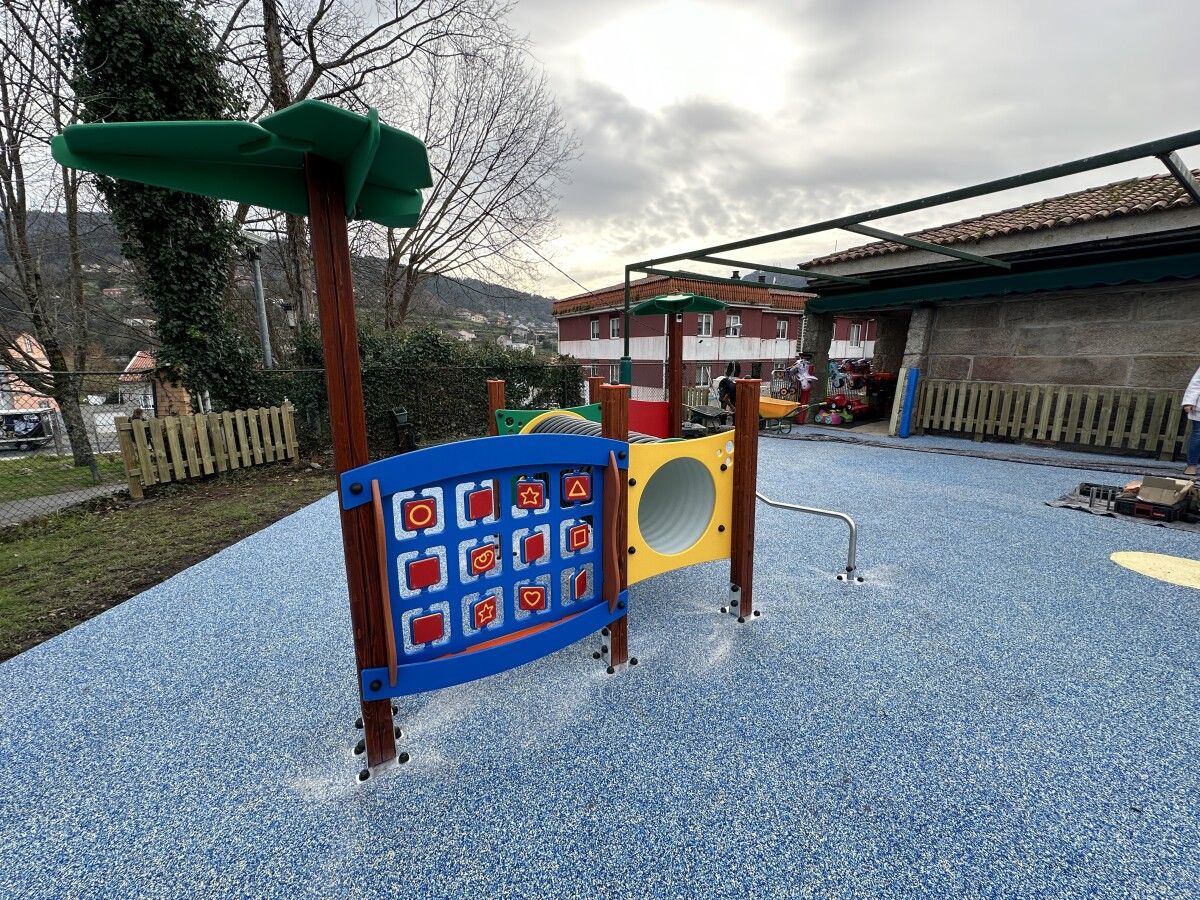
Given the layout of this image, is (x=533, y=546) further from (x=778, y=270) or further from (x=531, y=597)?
(x=778, y=270)

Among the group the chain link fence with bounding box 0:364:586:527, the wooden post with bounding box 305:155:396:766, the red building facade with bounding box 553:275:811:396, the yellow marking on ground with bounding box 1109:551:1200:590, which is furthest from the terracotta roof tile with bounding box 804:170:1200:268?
the red building facade with bounding box 553:275:811:396

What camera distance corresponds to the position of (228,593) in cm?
354

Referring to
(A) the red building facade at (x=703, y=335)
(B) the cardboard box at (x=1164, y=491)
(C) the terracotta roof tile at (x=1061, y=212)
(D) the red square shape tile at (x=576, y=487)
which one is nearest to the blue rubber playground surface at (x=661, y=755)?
(D) the red square shape tile at (x=576, y=487)

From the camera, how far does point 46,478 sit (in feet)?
30.6

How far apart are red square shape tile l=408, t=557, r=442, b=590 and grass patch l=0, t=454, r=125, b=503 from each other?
305 inches

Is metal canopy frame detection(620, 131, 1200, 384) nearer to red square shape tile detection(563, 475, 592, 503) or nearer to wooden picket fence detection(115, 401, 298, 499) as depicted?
red square shape tile detection(563, 475, 592, 503)

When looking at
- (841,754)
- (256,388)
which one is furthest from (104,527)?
(841,754)

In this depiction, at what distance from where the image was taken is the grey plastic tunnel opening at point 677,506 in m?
2.98

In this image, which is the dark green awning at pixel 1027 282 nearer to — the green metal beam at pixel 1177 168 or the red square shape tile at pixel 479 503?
the green metal beam at pixel 1177 168

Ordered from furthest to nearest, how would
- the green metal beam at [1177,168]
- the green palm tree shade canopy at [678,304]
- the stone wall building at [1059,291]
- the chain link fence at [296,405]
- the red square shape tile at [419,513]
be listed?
1. the chain link fence at [296,405]
2. the stone wall building at [1059,291]
3. the green palm tree shade canopy at [678,304]
4. the green metal beam at [1177,168]
5. the red square shape tile at [419,513]

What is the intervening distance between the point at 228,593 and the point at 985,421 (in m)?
11.0

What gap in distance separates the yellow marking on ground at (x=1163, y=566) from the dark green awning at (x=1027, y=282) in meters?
5.42

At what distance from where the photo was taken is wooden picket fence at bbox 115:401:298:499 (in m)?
6.20

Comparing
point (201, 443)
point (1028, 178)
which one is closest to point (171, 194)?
point (201, 443)
